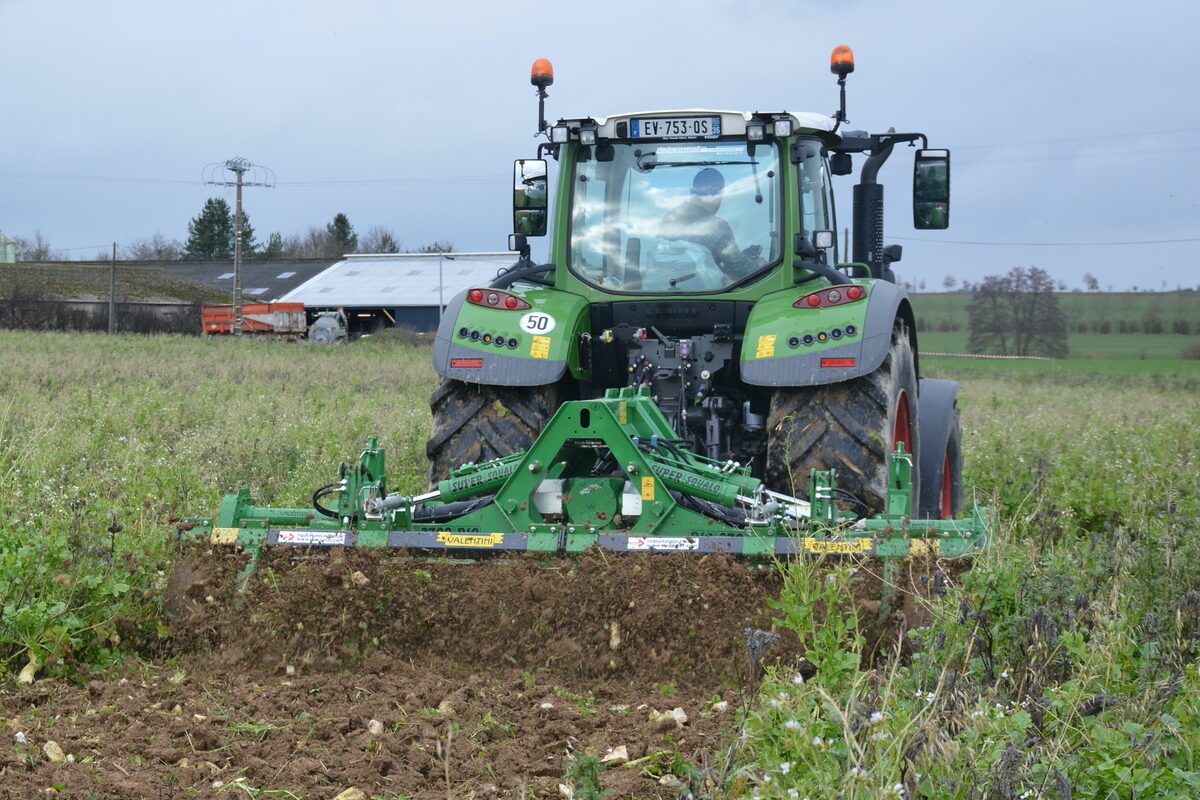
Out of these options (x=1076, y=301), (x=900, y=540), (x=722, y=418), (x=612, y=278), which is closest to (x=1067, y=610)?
(x=900, y=540)

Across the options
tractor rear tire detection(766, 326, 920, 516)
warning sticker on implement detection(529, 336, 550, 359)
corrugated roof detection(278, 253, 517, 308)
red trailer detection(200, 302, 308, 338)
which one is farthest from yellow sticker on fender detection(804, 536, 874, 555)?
corrugated roof detection(278, 253, 517, 308)

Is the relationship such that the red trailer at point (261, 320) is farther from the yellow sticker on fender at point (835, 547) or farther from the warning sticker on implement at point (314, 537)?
the yellow sticker on fender at point (835, 547)

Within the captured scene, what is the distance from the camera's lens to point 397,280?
50562mm

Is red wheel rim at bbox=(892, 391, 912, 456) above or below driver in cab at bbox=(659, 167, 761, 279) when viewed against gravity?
below

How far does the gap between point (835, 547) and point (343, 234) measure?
82.0 metres

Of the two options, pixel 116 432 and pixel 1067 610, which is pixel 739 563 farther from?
pixel 116 432

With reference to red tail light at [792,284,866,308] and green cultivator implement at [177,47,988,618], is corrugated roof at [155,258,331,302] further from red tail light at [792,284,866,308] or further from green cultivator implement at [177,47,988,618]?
red tail light at [792,284,866,308]

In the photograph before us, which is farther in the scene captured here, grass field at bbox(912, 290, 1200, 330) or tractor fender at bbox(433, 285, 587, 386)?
grass field at bbox(912, 290, 1200, 330)

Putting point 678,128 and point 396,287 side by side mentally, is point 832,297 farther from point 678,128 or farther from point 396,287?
point 396,287

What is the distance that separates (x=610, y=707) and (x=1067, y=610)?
147 centimetres

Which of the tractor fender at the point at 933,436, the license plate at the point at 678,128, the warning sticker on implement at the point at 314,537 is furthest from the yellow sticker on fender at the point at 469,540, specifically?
the tractor fender at the point at 933,436

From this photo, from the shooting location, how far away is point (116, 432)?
10406 mm

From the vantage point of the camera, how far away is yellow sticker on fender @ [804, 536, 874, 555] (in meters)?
4.56

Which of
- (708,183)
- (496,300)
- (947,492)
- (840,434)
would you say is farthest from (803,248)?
(947,492)
